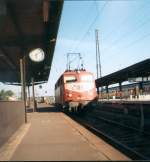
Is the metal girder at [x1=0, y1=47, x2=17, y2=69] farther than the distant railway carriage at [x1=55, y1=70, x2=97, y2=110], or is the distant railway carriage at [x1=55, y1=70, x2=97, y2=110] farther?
the metal girder at [x1=0, y1=47, x2=17, y2=69]

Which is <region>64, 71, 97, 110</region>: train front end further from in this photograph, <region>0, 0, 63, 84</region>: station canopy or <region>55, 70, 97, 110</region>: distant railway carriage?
<region>0, 0, 63, 84</region>: station canopy

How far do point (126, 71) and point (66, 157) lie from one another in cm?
2497

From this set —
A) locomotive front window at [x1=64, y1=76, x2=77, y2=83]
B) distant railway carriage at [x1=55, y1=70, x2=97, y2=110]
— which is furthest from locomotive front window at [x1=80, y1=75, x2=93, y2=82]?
locomotive front window at [x1=64, y1=76, x2=77, y2=83]

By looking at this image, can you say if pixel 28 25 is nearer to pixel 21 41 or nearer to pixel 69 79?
pixel 21 41

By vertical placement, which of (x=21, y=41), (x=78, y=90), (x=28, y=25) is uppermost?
(x=28, y=25)

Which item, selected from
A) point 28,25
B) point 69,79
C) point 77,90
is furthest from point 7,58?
point 28,25

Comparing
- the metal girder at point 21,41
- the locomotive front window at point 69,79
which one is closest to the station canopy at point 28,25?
the metal girder at point 21,41

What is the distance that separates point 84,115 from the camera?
131 ft

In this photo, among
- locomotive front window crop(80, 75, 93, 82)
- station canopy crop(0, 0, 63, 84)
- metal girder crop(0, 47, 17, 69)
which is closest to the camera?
station canopy crop(0, 0, 63, 84)

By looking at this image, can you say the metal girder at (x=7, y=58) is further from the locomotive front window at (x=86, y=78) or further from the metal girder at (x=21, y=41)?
the locomotive front window at (x=86, y=78)

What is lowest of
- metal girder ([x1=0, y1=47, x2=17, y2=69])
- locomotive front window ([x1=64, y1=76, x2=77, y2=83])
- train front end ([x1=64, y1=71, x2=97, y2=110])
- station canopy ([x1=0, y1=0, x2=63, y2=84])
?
train front end ([x1=64, y1=71, x2=97, y2=110])

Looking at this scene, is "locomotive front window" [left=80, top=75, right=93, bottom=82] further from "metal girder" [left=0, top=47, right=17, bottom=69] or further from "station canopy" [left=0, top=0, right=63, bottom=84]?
"metal girder" [left=0, top=47, right=17, bottom=69]

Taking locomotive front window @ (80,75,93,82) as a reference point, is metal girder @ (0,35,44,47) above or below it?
above

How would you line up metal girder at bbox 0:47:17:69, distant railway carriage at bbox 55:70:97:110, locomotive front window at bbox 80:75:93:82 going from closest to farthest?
distant railway carriage at bbox 55:70:97:110 < locomotive front window at bbox 80:75:93:82 < metal girder at bbox 0:47:17:69
